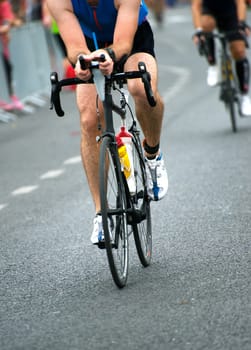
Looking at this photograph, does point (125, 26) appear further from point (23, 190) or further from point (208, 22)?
point (208, 22)

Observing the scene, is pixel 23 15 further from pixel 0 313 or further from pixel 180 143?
pixel 0 313

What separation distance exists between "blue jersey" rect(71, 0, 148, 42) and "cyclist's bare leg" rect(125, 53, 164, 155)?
20 centimetres

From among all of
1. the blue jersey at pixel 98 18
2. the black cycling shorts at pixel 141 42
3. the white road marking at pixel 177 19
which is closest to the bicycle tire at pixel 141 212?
the black cycling shorts at pixel 141 42

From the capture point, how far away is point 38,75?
21016 millimetres

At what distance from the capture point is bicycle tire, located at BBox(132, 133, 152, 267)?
634cm

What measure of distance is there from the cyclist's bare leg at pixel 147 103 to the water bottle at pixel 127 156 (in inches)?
8.4

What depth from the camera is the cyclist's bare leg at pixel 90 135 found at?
254 inches

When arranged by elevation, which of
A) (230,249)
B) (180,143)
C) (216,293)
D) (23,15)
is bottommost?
(23,15)

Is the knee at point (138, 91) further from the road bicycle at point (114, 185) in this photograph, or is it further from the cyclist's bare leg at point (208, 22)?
the cyclist's bare leg at point (208, 22)

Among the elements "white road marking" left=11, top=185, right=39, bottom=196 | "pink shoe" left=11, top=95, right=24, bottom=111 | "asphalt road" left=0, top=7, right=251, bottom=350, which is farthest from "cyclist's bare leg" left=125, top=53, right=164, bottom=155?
"pink shoe" left=11, top=95, right=24, bottom=111

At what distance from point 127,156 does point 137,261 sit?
749mm

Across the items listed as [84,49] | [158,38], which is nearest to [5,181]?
[84,49]

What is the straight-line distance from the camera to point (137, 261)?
6.78 meters

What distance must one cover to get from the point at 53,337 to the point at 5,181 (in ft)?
20.4
